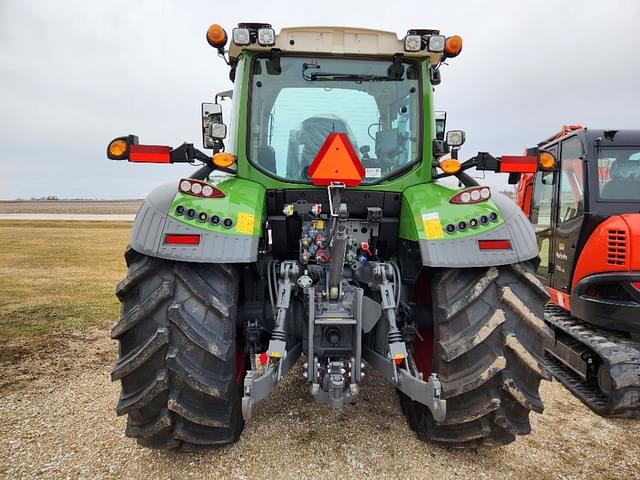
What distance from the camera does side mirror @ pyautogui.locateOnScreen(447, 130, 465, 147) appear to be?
3.04m

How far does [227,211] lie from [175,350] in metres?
0.79

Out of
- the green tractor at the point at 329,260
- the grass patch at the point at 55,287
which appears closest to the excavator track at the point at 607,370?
the green tractor at the point at 329,260

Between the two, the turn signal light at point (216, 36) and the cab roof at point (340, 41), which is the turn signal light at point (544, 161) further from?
the turn signal light at point (216, 36)

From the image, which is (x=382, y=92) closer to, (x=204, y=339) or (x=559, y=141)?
(x=204, y=339)

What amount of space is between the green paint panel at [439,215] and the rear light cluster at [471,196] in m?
0.03

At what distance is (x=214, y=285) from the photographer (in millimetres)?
2326

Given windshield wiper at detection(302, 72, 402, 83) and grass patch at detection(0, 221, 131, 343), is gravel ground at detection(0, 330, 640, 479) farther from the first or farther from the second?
windshield wiper at detection(302, 72, 402, 83)

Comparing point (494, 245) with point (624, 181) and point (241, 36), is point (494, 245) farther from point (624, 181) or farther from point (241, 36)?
point (624, 181)

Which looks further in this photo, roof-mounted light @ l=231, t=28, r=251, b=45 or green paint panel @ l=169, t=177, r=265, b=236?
roof-mounted light @ l=231, t=28, r=251, b=45

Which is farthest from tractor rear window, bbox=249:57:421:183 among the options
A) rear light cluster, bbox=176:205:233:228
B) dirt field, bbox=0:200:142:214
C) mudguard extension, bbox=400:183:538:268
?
dirt field, bbox=0:200:142:214

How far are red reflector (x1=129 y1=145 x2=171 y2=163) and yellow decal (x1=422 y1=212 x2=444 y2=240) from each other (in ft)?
5.06

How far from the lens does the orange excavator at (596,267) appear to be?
353 centimetres

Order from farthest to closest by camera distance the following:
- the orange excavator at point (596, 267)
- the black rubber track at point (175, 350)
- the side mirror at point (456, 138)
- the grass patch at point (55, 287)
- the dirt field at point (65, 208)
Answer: the dirt field at point (65, 208), the grass patch at point (55, 287), the orange excavator at point (596, 267), the side mirror at point (456, 138), the black rubber track at point (175, 350)

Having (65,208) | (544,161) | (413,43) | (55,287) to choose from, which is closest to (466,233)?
(544,161)
